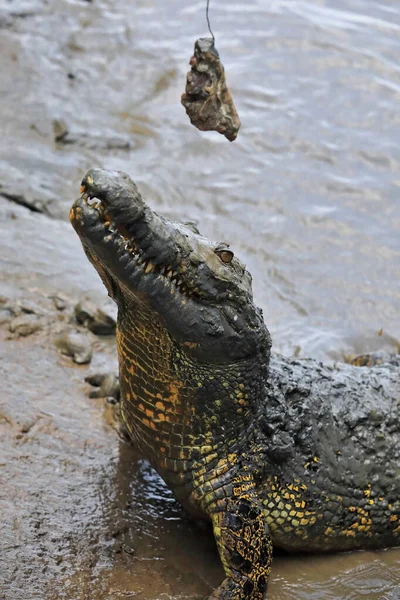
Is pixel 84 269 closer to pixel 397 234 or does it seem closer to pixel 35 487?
pixel 35 487

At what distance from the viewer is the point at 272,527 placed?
444 centimetres

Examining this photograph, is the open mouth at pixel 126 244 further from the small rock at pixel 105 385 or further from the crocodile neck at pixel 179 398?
the small rock at pixel 105 385

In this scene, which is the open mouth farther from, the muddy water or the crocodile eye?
the muddy water

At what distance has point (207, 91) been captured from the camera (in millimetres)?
4270

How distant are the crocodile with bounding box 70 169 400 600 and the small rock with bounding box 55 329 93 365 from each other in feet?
4.27

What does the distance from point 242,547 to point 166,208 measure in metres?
4.97

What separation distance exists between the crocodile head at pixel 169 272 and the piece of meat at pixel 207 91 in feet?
2.06

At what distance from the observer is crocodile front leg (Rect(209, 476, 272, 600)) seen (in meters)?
4.09

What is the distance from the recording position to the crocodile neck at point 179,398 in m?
4.10


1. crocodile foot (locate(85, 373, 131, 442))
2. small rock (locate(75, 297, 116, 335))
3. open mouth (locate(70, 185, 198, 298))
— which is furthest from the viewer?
small rock (locate(75, 297, 116, 335))

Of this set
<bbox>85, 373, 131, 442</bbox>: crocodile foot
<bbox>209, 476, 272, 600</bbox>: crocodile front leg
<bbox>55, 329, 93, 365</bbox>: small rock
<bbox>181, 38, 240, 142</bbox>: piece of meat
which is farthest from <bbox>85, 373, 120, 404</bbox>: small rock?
<bbox>181, 38, 240, 142</bbox>: piece of meat

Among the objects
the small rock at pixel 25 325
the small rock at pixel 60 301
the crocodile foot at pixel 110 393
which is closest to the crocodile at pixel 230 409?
the crocodile foot at pixel 110 393

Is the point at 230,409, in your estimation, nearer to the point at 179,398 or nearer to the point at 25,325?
the point at 179,398

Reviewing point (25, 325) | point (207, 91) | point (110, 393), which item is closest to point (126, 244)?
point (207, 91)
